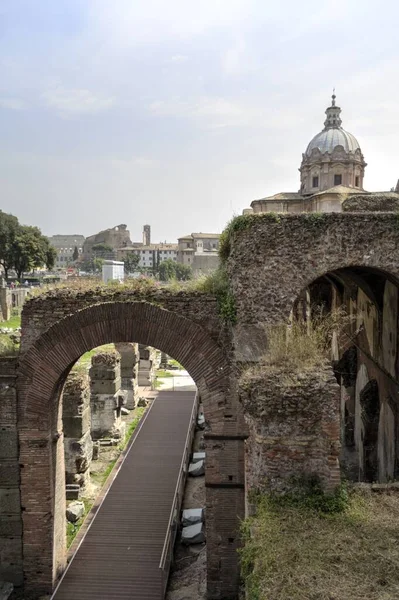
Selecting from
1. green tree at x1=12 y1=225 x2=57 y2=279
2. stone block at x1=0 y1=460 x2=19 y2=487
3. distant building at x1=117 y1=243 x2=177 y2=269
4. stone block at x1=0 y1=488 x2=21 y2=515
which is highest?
distant building at x1=117 y1=243 x2=177 y2=269

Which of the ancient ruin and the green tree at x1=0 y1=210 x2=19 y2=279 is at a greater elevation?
the green tree at x1=0 y1=210 x2=19 y2=279

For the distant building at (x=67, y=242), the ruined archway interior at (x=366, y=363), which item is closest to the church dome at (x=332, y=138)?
the ruined archway interior at (x=366, y=363)

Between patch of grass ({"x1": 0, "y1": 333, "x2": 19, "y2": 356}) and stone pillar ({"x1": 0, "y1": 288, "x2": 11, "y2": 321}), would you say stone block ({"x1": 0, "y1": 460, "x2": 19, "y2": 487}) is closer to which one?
patch of grass ({"x1": 0, "y1": 333, "x2": 19, "y2": 356})

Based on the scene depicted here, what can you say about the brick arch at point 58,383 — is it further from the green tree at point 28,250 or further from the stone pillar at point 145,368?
the green tree at point 28,250

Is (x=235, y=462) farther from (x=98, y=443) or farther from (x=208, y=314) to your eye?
(x=98, y=443)

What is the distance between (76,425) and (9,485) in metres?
2.26

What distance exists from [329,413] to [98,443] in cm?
824

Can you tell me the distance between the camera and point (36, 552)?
6.87 meters

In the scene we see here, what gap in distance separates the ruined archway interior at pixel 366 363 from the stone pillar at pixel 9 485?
4209 millimetres

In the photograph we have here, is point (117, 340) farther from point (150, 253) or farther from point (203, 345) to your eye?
point (150, 253)

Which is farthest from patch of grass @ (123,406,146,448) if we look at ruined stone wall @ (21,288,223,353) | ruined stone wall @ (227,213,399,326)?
ruined stone wall @ (227,213,399,326)

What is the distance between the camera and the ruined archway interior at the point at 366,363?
849 cm

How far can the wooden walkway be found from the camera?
22.3ft

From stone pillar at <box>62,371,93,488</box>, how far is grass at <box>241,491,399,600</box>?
5.22m
